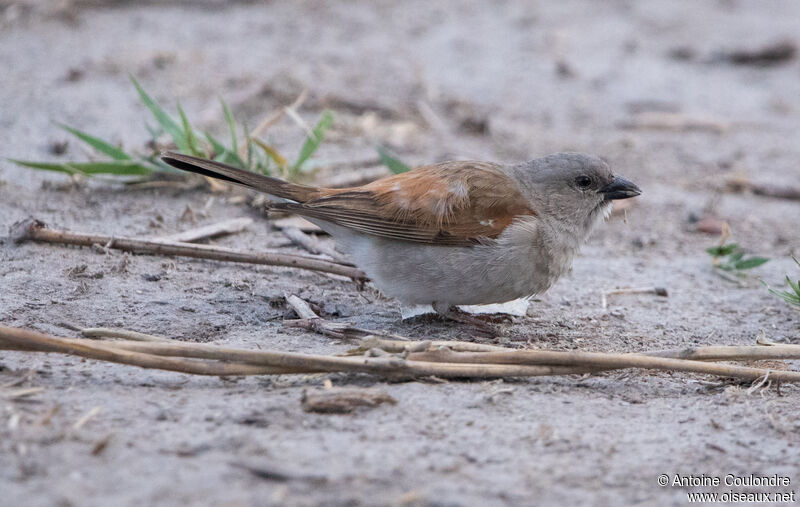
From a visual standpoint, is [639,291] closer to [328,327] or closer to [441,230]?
[441,230]

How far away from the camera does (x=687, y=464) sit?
9.11 ft

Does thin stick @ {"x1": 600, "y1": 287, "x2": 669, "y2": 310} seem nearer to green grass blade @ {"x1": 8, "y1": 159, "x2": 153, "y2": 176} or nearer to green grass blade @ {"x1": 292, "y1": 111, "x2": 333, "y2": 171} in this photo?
green grass blade @ {"x1": 292, "y1": 111, "x2": 333, "y2": 171}

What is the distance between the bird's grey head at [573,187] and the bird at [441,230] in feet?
0.25

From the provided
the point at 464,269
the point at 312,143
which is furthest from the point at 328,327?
the point at 312,143

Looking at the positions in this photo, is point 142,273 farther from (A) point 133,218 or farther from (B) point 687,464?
(B) point 687,464

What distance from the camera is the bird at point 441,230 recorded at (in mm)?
4051

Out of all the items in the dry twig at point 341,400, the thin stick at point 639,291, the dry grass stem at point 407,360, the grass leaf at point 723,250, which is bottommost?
the dry twig at point 341,400

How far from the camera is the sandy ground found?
260 centimetres

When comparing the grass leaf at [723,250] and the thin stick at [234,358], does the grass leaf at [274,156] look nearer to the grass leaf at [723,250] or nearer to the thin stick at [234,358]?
the thin stick at [234,358]

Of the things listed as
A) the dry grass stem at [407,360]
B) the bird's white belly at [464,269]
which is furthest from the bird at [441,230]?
the dry grass stem at [407,360]

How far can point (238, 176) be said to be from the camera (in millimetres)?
4207

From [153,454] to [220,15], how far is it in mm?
7492

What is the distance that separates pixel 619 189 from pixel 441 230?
1.13m

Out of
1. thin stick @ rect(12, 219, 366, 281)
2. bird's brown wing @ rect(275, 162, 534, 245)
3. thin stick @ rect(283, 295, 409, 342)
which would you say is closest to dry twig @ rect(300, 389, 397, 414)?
thin stick @ rect(283, 295, 409, 342)
